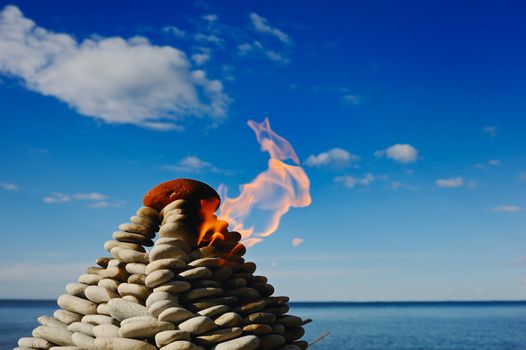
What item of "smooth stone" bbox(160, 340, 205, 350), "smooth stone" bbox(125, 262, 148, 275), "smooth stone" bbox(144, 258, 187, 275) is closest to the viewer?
"smooth stone" bbox(160, 340, 205, 350)

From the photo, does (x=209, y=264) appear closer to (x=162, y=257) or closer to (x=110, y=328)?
(x=162, y=257)

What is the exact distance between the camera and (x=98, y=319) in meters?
7.12

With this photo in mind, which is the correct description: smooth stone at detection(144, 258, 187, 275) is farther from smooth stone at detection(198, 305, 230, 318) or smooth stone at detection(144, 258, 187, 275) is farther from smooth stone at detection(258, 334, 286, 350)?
smooth stone at detection(258, 334, 286, 350)

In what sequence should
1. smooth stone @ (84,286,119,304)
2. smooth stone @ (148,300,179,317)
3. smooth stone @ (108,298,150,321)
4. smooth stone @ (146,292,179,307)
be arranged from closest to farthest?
1. smooth stone @ (148,300,179,317)
2. smooth stone @ (146,292,179,307)
3. smooth stone @ (108,298,150,321)
4. smooth stone @ (84,286,119,304)

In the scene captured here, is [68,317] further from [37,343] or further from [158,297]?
[158,297]

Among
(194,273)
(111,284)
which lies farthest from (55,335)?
(194,273)

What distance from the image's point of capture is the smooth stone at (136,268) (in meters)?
7.12

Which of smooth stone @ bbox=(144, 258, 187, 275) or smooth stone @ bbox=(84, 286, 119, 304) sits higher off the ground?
smooth stone @ bbox=(144, 258, 187, 275)

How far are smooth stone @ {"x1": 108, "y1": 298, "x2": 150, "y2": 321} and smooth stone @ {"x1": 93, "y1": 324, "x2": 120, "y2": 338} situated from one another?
145 mm

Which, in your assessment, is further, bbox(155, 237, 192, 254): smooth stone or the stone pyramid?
bbox(155, 237, 192, 254): smooth stone

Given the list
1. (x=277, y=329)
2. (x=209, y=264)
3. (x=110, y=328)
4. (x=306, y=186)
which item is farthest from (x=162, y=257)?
(x=306, y=186)

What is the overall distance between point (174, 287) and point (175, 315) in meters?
0.36

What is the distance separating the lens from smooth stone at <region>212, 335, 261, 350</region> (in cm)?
640

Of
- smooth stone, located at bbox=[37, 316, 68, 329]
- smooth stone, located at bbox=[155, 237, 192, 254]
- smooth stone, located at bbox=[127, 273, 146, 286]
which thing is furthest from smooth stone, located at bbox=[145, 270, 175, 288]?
smooth stone, located at bbox=[37, 316, 68, 329]
